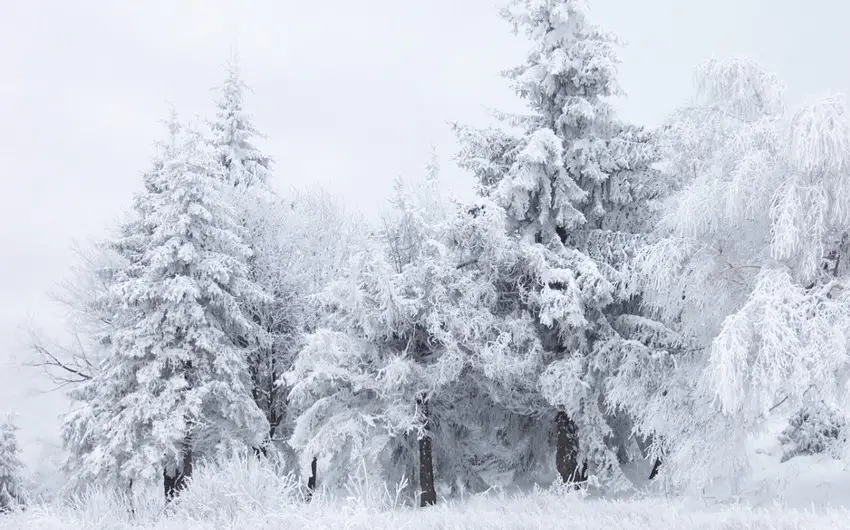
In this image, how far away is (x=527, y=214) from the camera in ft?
49.6

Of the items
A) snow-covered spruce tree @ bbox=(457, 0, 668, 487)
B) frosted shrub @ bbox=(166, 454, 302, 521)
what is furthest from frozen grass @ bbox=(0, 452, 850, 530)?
snow-covered spruce tree @ bbox=(457, 0, 668, 487)

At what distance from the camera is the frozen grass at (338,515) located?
16.6ft

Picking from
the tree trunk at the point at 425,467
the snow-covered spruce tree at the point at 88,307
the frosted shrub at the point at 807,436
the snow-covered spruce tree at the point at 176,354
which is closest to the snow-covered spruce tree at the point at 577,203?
the tree trunk at the point at 425,467

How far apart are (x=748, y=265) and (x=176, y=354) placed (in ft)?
40.9

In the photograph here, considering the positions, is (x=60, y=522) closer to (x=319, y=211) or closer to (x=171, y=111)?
(x=171, y=111)

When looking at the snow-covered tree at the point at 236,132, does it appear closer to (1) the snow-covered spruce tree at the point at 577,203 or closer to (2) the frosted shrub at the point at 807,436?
(1) the snow-covered spruce tree at the point at 577,203

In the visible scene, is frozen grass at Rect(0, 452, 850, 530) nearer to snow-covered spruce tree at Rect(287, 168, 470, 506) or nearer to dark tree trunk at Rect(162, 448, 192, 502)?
snow-covered spruce tree at Rect(287, 168, 470, 506)

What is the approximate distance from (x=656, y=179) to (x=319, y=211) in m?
12.8

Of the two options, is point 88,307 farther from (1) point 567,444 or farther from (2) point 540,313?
(1) point 567,444

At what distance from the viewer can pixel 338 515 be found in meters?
5.26

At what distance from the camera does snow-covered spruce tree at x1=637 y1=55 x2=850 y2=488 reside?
9.59 metres

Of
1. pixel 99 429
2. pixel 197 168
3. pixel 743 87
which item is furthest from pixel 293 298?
pixel 743 87

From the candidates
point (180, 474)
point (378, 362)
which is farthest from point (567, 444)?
point (180, 474)

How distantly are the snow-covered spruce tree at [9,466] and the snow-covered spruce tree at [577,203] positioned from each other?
64.6ft
